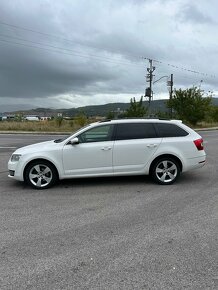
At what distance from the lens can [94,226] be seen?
4547 millimetres

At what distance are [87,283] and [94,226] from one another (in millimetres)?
1506

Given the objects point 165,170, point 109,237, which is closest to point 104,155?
point 165,170

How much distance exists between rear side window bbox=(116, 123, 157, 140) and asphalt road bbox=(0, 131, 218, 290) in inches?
48.0

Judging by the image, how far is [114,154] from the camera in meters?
6.89

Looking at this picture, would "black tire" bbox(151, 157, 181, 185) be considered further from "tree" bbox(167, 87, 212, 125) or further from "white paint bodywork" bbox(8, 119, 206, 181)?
"tree" bbox(167, 87, 212, 125)

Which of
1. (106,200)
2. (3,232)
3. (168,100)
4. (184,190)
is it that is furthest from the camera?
(168,100)

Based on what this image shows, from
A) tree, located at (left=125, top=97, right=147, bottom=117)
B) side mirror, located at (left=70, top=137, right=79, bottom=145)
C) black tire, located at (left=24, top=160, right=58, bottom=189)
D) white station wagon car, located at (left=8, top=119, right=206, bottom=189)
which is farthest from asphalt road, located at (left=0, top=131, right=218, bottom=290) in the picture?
tree, located at (left=125, top=97, right=147, bottom=117)

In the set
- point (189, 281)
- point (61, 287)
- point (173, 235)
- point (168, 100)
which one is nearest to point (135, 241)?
point (173, 235)

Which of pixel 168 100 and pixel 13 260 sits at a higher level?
pixel 168 100

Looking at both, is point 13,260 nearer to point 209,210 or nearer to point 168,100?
point 209,210

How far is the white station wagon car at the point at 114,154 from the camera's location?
6812 millimetres

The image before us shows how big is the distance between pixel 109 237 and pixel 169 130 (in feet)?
12.6

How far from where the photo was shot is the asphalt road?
10.3ft

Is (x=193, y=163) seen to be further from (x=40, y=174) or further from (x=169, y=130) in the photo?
(x=40, y=174)
